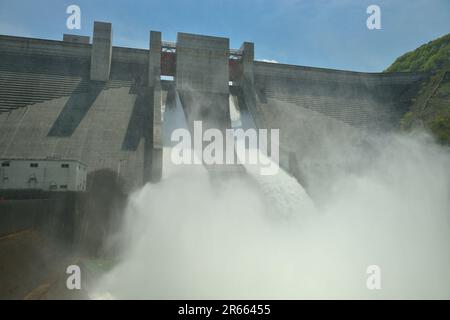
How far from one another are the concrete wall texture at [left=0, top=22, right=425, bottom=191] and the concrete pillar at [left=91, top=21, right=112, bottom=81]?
9 cm

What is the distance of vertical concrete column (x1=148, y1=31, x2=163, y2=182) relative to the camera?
2302 centimetres

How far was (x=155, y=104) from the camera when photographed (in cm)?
2942

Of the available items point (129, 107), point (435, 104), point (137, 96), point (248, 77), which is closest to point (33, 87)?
point (129, 107)

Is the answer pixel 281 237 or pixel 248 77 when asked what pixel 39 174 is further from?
pixel 248 77

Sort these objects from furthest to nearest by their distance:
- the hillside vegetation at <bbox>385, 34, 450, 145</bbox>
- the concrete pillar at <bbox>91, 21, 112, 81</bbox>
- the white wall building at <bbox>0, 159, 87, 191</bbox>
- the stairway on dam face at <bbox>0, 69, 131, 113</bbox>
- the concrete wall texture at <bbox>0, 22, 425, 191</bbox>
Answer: the concrete pillar at <bbox>91, 21, 112, 81</bbox>, the hillside vegetation at <bbox>385, 34, 450, 145</bbox>, the stairway on dam face at <bbox>0, 69, 131, 113</bbox>, the concrete wall texture at <bbox>0, 22, 425, 191</bbox>, the white wall building at <bbox>0, 159, 87, 191</bbox>

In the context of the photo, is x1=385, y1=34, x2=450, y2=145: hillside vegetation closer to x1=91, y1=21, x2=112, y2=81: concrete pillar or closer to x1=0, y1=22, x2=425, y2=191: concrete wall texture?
x1=0, y1=22, x2=425, y2=191: concrete wall texture

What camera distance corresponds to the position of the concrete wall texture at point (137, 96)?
24938 millimetres

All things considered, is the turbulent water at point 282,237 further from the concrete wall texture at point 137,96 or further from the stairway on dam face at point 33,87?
the stairway on dam face at point 33,87

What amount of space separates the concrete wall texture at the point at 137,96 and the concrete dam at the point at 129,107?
0.33 feet

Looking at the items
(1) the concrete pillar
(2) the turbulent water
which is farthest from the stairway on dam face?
(2) the turbulent water

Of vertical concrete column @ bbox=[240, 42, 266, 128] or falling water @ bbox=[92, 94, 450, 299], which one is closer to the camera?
falling water @ bbox=[92, 94, 450, 299]

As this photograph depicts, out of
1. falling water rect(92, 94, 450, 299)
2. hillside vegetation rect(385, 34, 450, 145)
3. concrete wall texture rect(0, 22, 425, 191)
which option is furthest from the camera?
hillside vegetation rect(385, 34, 450, 145)

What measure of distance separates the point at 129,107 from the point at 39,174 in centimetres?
1250

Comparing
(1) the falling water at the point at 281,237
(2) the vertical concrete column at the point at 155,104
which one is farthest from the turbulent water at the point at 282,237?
(2) the vertical concrete column at the point at 155,104
